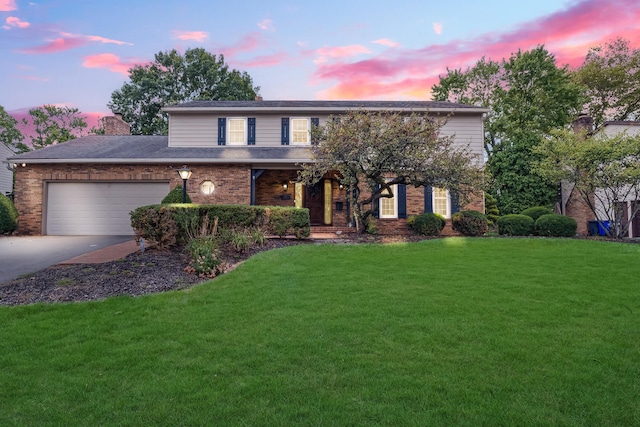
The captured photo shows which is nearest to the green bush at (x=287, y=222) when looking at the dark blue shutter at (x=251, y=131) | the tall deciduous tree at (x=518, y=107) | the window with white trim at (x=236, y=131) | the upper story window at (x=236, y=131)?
the dark blue shutter at (x=251, y=131)

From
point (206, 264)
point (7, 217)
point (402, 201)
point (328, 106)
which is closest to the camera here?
point (206, 264)

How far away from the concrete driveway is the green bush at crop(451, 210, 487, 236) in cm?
1230

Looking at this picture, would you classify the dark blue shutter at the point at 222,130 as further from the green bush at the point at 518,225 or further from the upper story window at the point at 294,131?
the green bush at the point at 518,225

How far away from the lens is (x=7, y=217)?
528 inches

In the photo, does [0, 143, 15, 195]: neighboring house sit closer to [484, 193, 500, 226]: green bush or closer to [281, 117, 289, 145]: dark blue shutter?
[281, 117, 289, 145]: dark blue shutter

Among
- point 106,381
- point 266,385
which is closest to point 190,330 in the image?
point 106,381

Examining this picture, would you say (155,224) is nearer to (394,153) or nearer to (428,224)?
(394,153)

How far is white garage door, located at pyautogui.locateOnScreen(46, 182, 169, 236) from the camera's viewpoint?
564 inches

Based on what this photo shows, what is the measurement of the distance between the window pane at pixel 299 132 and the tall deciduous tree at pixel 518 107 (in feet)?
32.5

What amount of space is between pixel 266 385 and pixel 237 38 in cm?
1478

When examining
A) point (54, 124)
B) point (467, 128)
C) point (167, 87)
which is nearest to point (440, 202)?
point (467, 128)

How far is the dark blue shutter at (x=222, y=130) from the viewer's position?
1566 cm

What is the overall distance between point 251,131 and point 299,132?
2.14 m

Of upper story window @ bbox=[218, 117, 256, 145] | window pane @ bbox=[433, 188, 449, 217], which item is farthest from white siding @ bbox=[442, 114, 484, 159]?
upper story window @ bbox=[218, 117, 256, 145]
